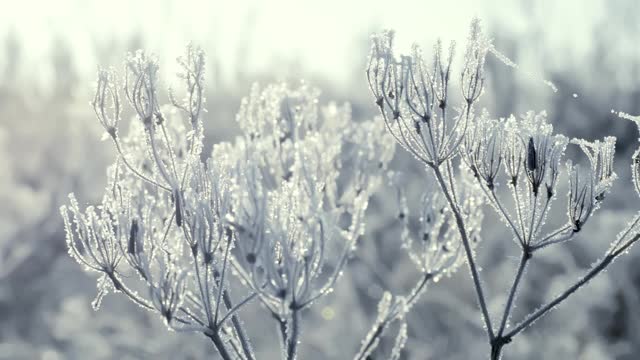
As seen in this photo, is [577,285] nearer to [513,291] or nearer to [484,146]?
[513,291]

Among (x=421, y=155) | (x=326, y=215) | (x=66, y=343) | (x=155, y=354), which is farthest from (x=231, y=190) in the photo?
(x=66, y=343)

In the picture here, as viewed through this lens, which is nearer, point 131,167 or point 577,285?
point 577,285

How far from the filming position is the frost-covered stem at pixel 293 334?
232 cm

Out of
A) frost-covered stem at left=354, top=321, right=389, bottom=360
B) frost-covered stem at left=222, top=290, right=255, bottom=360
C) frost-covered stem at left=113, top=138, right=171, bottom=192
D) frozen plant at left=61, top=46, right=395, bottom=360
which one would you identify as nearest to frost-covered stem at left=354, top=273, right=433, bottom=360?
frost-covered stem at left=354, top=321, right=389, bottom=360

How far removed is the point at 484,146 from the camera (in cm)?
272

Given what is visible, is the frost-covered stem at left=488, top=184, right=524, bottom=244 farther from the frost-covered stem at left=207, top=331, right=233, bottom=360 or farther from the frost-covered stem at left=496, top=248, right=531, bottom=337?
the frost-covered stem at left=207, top=331, right=233, bottom=360

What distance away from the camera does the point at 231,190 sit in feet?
7.94

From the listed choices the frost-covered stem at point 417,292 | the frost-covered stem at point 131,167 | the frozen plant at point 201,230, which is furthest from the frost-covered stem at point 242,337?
the frost-covered stem at point 417,292

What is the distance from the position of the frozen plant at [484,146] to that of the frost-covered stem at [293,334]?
1.94 ft

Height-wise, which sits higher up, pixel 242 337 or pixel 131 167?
pixel 131 167

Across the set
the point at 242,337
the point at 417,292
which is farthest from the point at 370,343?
the point at 242,337

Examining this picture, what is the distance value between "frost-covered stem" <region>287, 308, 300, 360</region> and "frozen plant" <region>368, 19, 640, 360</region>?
1.94 feet

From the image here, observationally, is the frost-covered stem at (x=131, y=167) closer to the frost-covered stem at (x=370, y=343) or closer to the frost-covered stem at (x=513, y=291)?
the frost-covered stem at (x=370, y=343)

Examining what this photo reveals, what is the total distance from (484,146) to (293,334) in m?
0.84
